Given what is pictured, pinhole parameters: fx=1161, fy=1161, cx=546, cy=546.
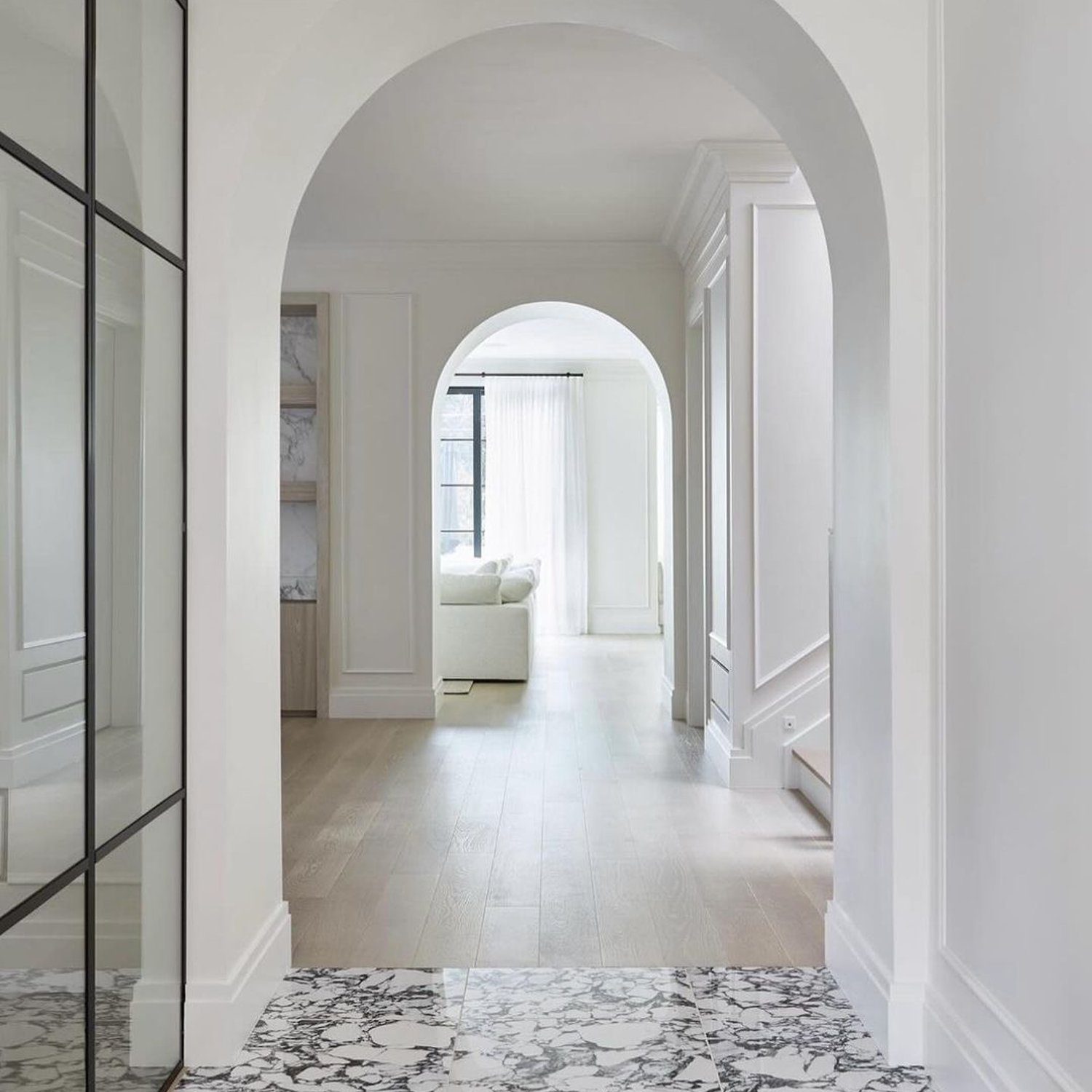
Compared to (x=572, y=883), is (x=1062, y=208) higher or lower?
higher

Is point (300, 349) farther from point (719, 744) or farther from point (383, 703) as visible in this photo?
point (719, 744)

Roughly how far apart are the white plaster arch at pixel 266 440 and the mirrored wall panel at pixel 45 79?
1.90ft

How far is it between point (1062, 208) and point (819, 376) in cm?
329

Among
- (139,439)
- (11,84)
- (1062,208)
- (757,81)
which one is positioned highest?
(757,81)

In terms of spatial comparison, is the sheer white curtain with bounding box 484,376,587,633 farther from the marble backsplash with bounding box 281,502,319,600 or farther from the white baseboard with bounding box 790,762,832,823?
the white baseboard with bounding box 790,762,832,823

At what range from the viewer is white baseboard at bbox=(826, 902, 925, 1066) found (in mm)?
2430

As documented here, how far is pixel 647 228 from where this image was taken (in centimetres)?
658

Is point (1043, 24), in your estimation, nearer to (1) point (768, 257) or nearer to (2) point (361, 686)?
(1) point (768, 257)

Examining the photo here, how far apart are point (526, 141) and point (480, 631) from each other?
3.88 meters

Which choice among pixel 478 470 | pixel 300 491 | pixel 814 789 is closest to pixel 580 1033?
pixel 814 789

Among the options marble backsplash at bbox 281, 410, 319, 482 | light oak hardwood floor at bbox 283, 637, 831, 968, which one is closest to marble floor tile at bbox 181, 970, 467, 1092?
light oak hardwood floor at bbox 283, 637, 831, 968

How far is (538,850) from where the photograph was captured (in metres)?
4.08

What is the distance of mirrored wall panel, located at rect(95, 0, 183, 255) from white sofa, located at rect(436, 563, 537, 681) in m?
5.80

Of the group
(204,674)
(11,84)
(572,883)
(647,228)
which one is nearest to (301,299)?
(647,228)
